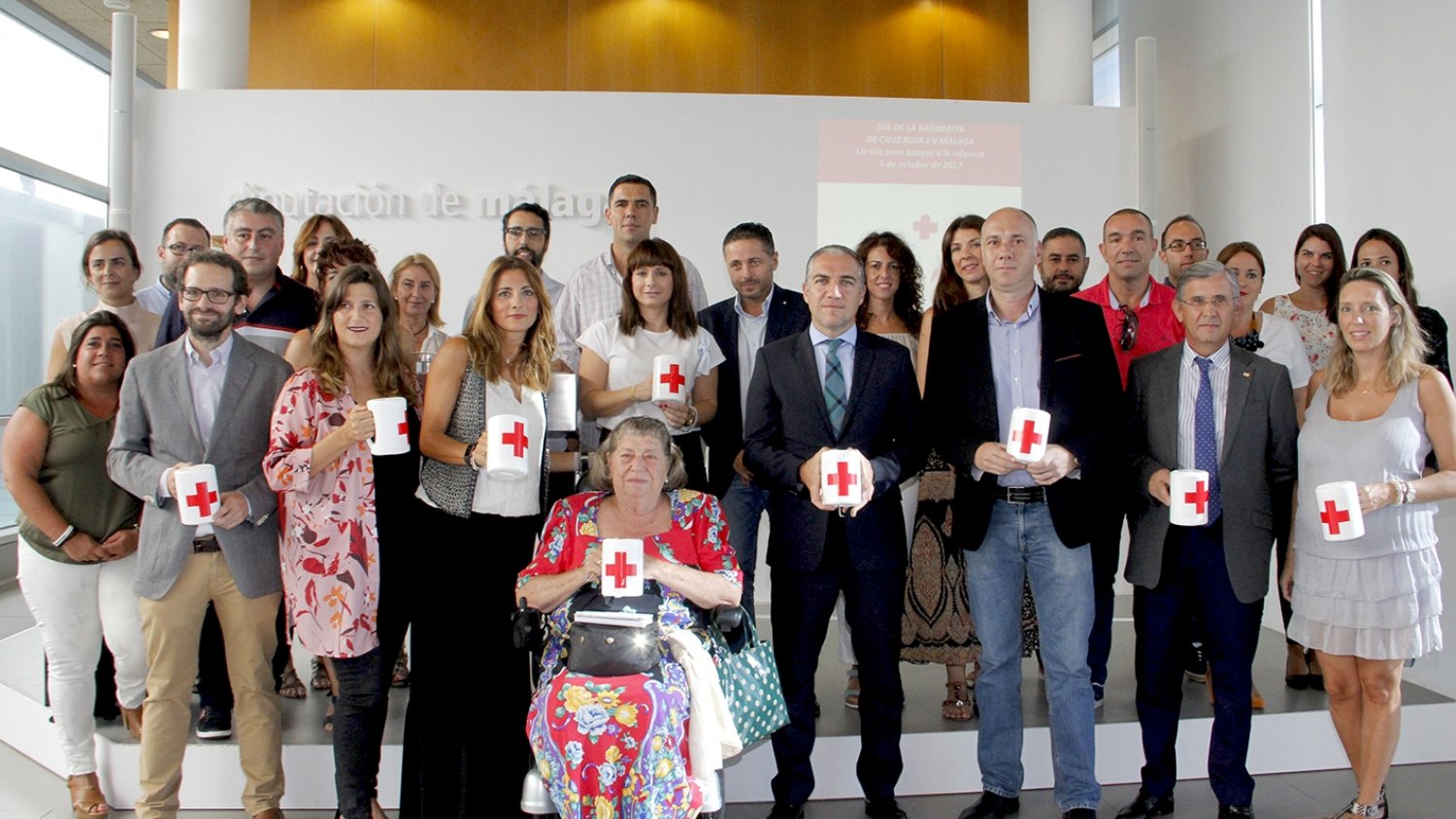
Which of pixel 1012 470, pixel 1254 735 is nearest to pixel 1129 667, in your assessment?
pixel 1254 735

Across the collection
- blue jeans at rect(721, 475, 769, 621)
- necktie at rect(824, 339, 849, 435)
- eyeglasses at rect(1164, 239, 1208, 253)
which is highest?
eyeglasses at rect(1164, 239, 1208, 253)

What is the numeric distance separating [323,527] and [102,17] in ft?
25.6

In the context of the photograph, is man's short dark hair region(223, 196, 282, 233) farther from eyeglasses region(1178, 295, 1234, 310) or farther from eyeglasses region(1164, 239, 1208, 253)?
eyeglasses region(1164, 239, 1208, 253)

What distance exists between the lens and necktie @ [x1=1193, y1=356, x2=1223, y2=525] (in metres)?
2.95

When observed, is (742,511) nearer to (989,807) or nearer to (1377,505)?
(989,807)

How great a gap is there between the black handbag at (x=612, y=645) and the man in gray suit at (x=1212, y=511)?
144 cm

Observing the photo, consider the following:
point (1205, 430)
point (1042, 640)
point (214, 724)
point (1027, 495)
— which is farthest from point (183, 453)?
point (1205, 430)

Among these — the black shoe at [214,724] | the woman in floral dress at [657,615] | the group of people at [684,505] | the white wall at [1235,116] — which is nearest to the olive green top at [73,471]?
the group of people at [684,505]

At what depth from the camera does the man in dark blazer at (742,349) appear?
10.9 feet

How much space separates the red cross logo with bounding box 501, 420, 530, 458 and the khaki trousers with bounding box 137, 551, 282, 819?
838 mm

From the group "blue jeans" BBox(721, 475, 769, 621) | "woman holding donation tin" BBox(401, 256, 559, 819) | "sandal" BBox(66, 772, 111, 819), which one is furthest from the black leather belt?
"sandal" BBox(66, 772, 111, 819)

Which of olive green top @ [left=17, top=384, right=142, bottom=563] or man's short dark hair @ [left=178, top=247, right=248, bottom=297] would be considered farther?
olive green top @ [left=17, top=384, right=142, bottom=563]

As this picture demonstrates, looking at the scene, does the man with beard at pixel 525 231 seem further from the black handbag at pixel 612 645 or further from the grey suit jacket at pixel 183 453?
the black handbag at pixel 612 645

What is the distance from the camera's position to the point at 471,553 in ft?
9.18
